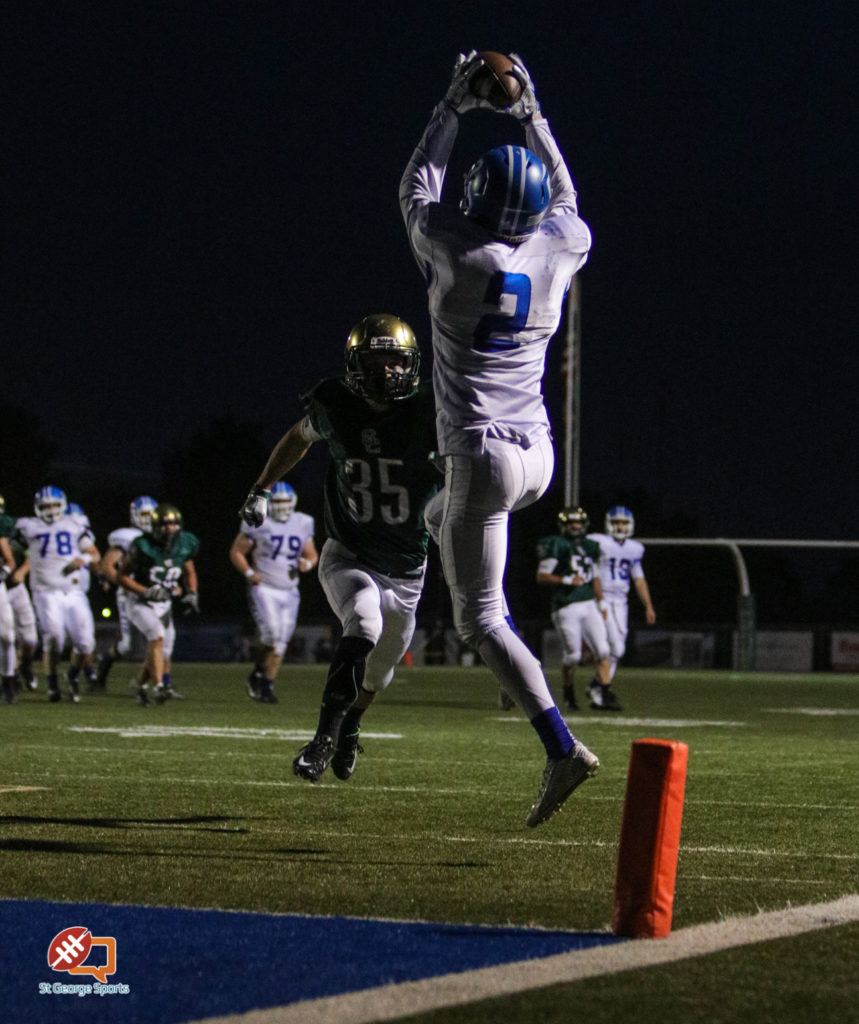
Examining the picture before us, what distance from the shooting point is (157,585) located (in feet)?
48.5

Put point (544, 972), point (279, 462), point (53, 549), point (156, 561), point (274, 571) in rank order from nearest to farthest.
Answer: point (544, 972), point (279, 462), point (156, 561), point (274, 571), point (53, 549)

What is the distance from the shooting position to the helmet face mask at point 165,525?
15102mm

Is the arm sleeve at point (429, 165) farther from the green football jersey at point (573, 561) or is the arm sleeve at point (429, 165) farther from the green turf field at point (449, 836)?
the green football jersey at point (573, 561)

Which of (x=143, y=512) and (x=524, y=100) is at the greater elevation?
(x=524, y=100)

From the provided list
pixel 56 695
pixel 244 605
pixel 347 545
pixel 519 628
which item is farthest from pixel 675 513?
pixel 347 545

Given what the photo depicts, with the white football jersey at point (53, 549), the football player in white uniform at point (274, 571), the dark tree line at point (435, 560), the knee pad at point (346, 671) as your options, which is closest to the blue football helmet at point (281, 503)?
the football player in white uniform at point (274, 571)

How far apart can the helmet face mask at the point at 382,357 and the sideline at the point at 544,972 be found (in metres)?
2.86

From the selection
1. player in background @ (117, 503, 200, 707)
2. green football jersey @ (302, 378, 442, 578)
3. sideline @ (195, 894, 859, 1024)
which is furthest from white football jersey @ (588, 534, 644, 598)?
sideline @ (195, 894, 859, 1024)

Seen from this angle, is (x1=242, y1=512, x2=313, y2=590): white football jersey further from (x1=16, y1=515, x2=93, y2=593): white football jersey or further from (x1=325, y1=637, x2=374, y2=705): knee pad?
(x1=325, y1=637, x2=374, y2=705): knee pad

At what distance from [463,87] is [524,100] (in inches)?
9.9

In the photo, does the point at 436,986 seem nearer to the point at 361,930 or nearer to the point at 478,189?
the point at 361,930

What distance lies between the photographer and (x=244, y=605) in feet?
165

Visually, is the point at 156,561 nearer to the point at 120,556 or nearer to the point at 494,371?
the point at 120,556

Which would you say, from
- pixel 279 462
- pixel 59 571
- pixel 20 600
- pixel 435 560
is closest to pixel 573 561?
pixel 59 571
